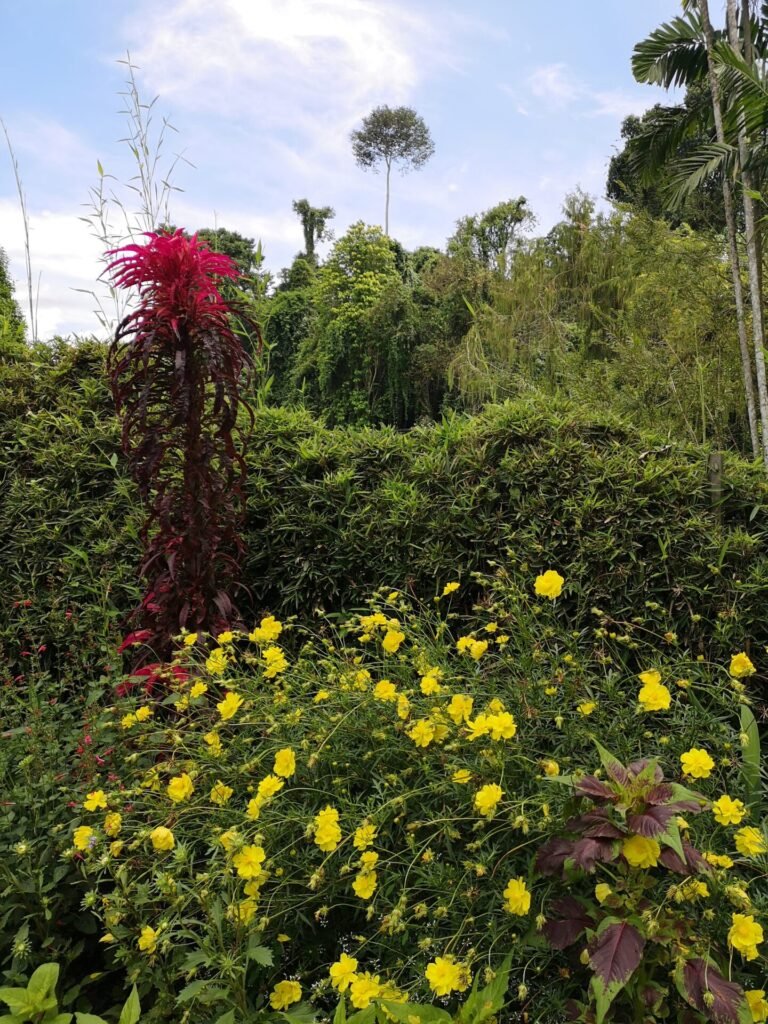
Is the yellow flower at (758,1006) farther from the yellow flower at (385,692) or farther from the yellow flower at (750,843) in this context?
the yellow flower at (385,692)

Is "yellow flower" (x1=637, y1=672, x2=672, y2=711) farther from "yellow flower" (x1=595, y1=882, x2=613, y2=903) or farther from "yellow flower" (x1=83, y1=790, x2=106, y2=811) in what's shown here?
"yellow flower" (x1=83, y1=790, x2=106, y2=811)

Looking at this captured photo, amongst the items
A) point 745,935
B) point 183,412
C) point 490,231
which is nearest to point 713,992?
point 745,935

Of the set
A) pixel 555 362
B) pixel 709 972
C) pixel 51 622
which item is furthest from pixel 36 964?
pixel 555 362

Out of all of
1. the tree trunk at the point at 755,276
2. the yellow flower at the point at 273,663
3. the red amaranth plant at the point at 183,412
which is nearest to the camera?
the yellow flower at the point at 273,663

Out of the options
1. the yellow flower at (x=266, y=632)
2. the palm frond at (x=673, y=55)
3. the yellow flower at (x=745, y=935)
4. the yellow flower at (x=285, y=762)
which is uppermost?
the palm frond at (x=673, y=55)

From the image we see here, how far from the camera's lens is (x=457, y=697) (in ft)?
4.40

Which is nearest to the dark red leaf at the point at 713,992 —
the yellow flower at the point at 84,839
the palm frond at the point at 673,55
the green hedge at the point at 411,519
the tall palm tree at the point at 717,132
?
the yellow flower at the point at 84,839

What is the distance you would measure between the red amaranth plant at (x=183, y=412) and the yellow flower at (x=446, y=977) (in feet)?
4.59

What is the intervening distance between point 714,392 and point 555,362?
3075 mm

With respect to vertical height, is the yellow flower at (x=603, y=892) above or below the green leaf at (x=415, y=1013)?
above

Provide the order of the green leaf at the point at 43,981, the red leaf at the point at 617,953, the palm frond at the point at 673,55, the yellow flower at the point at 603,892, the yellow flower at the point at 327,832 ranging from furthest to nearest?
the palm frond at the point at 673,55 < the green leaf at the point at 43,981 < the yellow flower at the point at 327,832 < the yellow flower at the point at 603,892 < the red leaf at the point at 617,953

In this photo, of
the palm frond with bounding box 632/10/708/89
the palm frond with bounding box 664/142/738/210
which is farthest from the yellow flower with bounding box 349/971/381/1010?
the palm frond with bounding box 632/10/708/89

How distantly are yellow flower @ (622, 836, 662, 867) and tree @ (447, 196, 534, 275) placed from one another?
19397 mm

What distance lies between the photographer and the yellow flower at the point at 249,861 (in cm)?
114
